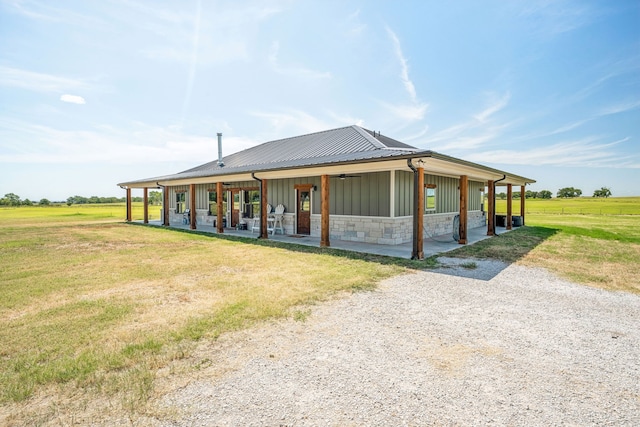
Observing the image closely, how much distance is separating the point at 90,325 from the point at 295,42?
405 inches

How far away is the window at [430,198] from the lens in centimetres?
1131

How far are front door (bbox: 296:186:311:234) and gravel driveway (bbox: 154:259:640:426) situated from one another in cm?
771

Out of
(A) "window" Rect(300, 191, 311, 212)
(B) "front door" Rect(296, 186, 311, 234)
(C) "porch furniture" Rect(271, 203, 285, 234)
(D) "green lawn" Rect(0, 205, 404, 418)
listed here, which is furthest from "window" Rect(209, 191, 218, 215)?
(D) "green lawn" Rect(0, 205, 404, 418)

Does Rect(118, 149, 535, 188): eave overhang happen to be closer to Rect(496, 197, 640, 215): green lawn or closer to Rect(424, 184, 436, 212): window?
Rect(424, 184, 436, 212): window

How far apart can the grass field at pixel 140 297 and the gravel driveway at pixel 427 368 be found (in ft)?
1.79

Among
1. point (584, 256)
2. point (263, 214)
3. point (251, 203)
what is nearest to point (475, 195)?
point (584, 256)

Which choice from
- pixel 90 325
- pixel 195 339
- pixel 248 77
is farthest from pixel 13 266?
pixel 248 77

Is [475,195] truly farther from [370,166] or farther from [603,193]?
[603,193]

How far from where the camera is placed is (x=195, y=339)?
315cm

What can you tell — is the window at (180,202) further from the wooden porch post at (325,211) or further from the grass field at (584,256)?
the grass field at (584,256)

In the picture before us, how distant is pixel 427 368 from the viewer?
2.62 meters

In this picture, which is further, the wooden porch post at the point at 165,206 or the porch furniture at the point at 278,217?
the wooden porch post at the point at 165,206

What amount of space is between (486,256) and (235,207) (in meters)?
11.9

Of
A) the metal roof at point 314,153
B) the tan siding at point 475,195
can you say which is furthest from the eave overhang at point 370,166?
the tan siding at point 475,195
